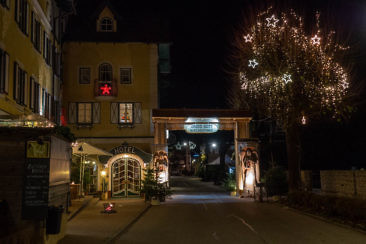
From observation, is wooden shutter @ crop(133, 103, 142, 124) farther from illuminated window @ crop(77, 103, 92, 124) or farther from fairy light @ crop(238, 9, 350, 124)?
fairy light @ crop(238, 9, 350, 124)

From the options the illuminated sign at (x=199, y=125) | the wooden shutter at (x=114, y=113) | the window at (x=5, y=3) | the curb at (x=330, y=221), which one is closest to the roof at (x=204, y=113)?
the illuminated sign at (x=199, y=125)

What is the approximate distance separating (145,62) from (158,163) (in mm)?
7341

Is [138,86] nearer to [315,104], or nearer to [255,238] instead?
[315,104]

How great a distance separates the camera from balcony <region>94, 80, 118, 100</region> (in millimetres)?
30172

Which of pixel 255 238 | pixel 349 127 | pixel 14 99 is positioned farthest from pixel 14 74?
pixel 349 127

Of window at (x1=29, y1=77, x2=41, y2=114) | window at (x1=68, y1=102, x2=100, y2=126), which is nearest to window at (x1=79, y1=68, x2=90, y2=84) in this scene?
window at (x1=68, y1=102, x2=100, y2=126)

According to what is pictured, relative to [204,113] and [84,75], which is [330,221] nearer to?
[204,113]

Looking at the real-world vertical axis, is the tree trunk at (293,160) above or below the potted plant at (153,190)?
above

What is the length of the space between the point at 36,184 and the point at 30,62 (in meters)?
11.6

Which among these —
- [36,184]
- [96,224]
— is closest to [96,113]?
[96,224]

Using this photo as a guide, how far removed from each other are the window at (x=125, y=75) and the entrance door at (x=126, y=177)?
17.8 feet

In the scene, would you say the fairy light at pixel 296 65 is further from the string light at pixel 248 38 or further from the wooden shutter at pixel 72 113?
the wooden shutter at pixel 72 113

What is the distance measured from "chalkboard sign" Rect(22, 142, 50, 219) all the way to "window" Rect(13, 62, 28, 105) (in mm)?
8506

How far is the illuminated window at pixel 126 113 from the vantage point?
101ft
